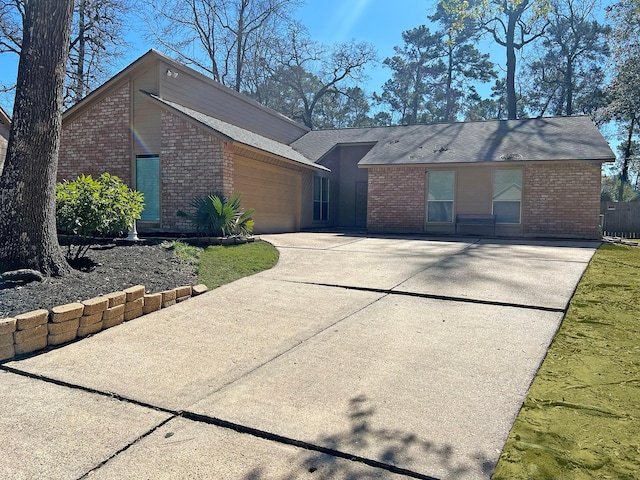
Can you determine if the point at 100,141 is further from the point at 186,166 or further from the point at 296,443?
the point at 296,443

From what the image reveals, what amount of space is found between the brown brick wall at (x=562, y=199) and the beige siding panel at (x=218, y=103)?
366 inches

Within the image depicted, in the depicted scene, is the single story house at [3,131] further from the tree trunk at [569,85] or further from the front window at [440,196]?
the tree trunk at [569,85]

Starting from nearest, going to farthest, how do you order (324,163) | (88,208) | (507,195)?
(88,208) < (507,195) < (324,163)

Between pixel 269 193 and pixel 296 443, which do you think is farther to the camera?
pixel 269 193

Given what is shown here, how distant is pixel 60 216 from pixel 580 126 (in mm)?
16639

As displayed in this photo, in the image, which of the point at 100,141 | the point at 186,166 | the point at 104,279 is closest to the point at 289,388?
the point at 104,279

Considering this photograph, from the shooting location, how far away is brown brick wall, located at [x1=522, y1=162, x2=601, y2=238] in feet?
43.3

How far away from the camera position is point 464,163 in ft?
46.2

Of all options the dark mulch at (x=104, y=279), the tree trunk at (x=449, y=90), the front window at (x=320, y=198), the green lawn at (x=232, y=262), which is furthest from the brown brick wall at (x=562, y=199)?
the tree trunk at (x=449, y=90)

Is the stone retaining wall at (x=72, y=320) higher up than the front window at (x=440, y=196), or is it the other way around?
the front window at (x=440, y=196)

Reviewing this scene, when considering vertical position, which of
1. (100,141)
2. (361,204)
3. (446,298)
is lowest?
(446,298)

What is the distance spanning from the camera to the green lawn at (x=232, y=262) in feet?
20.5

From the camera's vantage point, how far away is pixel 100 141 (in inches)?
466

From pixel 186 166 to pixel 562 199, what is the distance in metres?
11.1
